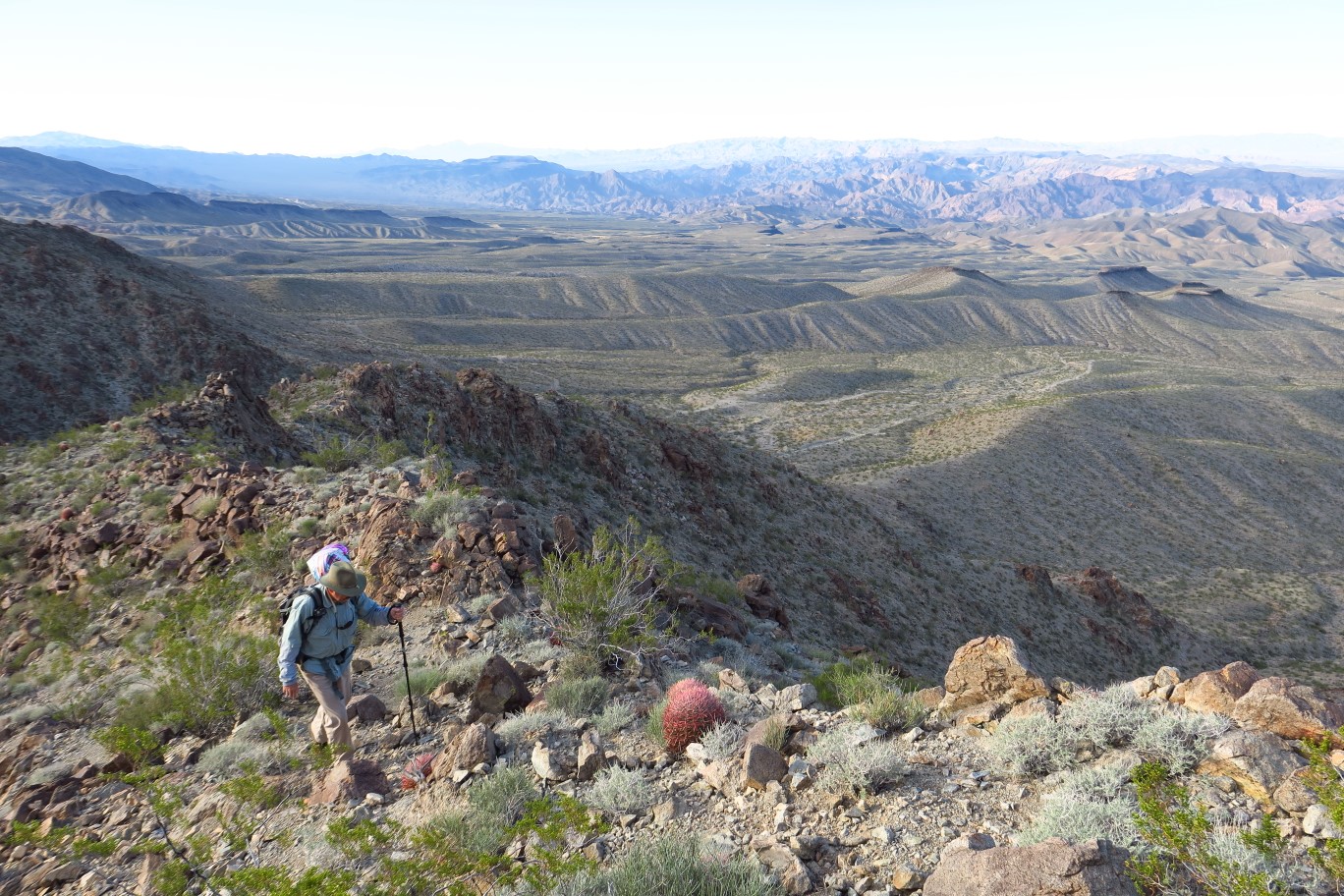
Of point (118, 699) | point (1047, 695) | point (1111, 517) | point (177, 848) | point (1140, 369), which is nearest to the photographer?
point (177, 848)

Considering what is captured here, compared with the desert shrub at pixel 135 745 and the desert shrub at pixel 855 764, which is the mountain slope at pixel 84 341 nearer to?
the desert shrub at pixel 135 745

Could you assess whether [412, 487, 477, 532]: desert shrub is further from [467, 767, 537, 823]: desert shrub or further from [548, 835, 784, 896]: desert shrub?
[548, 835, 784, 896]: desert shrub

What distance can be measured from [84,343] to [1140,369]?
84.4 metres

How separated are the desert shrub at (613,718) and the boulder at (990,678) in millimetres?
2853

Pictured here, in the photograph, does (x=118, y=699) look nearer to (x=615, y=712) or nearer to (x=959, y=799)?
(x=615, y=712)

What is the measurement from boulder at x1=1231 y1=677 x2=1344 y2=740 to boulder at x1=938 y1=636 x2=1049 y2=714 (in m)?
1.48

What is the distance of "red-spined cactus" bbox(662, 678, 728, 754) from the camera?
18.5 ft

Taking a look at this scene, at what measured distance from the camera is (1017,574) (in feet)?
80.3

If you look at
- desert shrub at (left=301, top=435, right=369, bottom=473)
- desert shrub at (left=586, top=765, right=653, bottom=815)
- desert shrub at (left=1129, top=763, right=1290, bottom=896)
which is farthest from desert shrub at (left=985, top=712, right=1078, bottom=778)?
desert shrub at (left=301, top=435, right=369, bottom=473)

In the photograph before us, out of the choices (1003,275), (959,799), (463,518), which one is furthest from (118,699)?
(1003,275)

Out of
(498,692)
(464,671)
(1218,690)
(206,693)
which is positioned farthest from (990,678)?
(206,693)

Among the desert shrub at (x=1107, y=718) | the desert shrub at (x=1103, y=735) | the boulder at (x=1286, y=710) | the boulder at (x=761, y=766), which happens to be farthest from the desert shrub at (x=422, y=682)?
the boulder at (x=1286, y=710)

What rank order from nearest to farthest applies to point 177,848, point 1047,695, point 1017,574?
point 177,848
point 1047,695
point 1017,574

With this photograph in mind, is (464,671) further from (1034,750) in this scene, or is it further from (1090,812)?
(1090,812)
